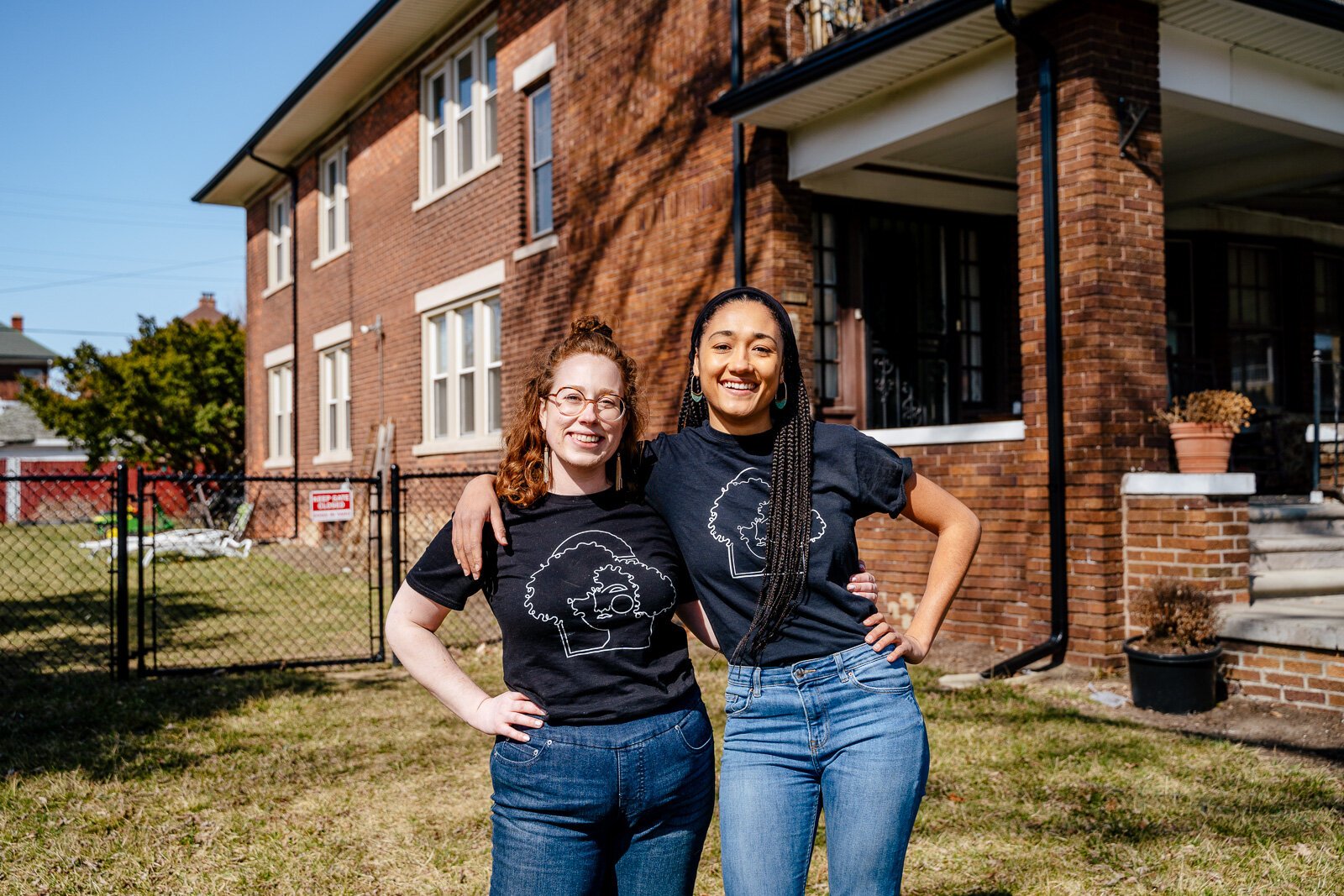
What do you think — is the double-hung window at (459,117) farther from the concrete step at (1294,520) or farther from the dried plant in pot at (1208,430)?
the concrete step at (1294,520)

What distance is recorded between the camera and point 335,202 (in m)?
19.1

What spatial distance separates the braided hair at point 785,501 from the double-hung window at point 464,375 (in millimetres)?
11229

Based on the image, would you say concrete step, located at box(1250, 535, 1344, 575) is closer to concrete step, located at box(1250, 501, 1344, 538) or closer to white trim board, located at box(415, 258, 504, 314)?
concrete step, located at box(1250, 501, 1344, 538)

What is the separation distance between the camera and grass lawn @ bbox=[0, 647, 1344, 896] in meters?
4.11

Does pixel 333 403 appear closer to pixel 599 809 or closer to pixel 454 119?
pixel 454 119

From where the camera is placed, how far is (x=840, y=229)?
1032 centimetres

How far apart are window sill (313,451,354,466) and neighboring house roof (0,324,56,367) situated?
155ft

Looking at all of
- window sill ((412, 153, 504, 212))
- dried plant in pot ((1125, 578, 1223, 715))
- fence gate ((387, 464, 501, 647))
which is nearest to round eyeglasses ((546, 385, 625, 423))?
dried plant in pot ((1125, 578, 1223, 715))

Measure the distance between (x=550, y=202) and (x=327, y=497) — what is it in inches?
228

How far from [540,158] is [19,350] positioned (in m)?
58.2

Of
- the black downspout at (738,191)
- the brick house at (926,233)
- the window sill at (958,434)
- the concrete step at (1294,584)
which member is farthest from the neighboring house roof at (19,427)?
the concrete step at (1294,584)

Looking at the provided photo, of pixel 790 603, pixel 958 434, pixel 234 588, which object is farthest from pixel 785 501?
pixel 234 588

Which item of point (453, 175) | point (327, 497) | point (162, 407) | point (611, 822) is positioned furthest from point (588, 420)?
point (162, 407)

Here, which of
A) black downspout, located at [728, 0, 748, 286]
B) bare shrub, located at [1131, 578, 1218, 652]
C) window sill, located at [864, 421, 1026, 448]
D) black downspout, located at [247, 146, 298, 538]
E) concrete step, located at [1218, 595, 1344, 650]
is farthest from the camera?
black downspout, located at [247, 146, 298, 538]
